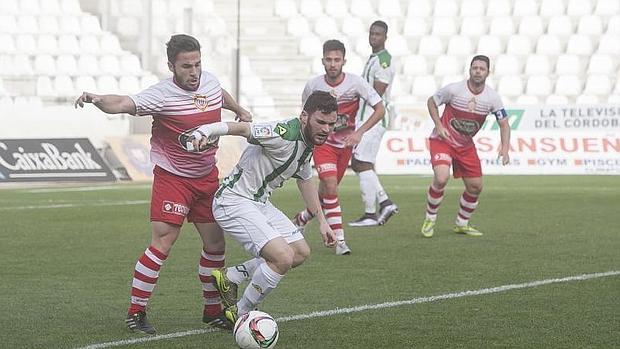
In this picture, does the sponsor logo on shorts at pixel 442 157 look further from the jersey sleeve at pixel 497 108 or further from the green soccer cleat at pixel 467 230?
the green soccer cleat at pixel 467 230

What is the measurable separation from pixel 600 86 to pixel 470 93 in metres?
21.7

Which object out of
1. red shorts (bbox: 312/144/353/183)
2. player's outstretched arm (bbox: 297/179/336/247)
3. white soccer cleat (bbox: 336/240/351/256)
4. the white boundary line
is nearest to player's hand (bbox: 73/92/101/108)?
the white boundary line

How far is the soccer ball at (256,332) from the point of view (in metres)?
7.05

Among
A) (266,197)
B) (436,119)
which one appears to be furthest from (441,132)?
(266,197)

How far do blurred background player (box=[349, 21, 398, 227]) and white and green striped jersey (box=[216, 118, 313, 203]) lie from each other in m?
6.85

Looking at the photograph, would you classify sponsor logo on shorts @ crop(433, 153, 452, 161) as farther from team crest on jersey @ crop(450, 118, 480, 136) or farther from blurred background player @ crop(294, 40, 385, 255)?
blurred background player @ crop(294, 40, 385, 255)

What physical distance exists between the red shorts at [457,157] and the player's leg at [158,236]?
20.8ft

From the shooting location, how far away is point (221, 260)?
8.25 m

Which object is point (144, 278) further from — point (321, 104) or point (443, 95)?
point (443, 95)

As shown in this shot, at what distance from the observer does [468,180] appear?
46.8 ft

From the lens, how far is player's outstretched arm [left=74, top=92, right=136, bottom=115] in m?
7.46

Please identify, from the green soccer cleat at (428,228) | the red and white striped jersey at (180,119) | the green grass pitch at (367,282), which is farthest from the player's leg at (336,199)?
the red and white striped jersey at (180,119)

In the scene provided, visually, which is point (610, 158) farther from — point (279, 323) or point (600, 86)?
point (279, 323)

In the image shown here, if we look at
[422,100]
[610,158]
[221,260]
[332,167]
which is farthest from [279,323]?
[422,100]
